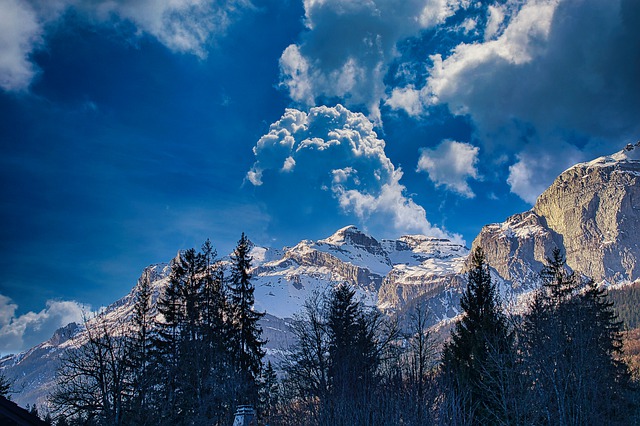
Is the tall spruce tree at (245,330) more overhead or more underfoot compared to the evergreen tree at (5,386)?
more overhead

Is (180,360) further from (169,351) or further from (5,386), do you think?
(5,386)

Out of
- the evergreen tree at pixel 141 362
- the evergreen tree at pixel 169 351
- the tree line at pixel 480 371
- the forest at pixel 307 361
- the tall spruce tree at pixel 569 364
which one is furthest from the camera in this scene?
the evergreen tree at pixel 169 351

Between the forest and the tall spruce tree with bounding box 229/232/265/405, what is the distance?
0.31 feet

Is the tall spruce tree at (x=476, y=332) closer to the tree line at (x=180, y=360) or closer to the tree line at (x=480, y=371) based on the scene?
the tree line at (x=480, y=371)

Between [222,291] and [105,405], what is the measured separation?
11.3 m

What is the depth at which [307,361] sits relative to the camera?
30.1 metres

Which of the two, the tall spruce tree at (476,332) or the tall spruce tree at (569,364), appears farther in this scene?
the tall spruce tree at (476,332)

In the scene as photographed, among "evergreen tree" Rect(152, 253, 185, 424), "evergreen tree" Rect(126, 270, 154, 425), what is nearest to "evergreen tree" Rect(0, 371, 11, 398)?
"evergreen tree" Rect(126, 270, 154, 425)

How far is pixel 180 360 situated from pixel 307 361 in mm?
7039

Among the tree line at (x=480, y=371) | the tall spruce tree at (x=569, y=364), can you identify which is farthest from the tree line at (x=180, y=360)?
the tall spruce tree at (x=569, y=364)

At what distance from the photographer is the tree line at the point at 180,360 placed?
84.2ft

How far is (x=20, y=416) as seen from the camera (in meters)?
21.4

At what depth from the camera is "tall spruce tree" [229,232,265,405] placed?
102ft

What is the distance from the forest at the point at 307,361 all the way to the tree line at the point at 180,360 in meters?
0.09
